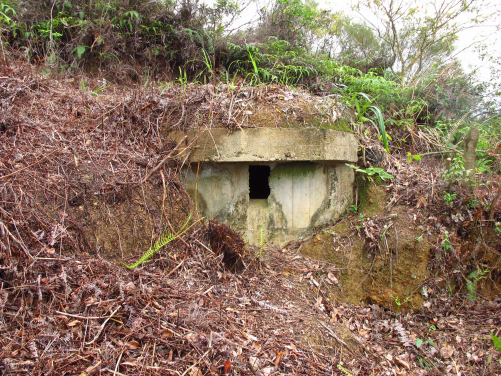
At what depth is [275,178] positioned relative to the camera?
4.12m

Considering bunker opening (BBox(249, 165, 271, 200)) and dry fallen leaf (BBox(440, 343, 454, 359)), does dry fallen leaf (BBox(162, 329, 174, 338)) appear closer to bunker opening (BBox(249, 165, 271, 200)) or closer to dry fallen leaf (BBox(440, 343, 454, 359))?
Answer: dry fallen leaf (BBox(440, 343, 454, 359))

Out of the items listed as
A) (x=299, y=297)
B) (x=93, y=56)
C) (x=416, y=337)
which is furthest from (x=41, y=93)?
(x=416, y=337)

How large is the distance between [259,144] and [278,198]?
78 cm

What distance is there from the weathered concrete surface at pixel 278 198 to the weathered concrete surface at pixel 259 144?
0.27 m

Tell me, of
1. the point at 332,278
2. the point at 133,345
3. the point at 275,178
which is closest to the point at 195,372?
the point at 133,345

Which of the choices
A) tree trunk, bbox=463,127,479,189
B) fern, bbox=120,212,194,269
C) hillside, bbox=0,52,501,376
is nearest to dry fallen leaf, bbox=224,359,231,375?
hillside, bbox=0,52,501,376

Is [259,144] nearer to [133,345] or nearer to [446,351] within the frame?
[133,345]

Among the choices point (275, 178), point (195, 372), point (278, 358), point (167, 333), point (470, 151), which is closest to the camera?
point (195, 372)

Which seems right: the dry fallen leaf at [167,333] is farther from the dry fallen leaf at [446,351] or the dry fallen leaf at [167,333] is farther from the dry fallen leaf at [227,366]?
the dry fallen leaf at [446,351]

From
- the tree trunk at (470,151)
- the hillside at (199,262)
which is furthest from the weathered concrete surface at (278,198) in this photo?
the tree trunk at (470,151)

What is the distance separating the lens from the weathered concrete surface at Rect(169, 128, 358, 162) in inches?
146

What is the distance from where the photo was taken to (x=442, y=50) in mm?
8438

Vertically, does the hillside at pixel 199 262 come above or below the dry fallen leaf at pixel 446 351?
above

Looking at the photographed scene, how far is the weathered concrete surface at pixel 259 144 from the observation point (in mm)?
3705
